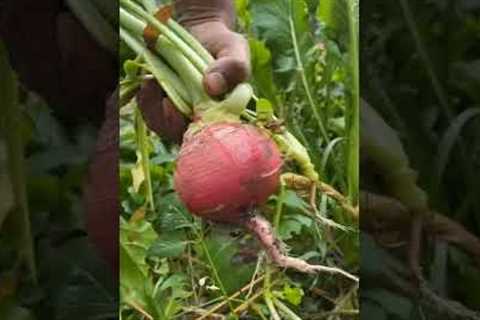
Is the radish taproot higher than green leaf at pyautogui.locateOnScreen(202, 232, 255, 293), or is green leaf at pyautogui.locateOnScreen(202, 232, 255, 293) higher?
the radish taproot

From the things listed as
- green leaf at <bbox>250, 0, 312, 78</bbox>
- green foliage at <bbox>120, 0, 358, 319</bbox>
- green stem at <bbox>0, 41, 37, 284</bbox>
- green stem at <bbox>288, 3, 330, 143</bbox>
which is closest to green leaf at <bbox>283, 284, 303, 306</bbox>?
green foliage at <bbox>120, 0, 358, 319</bbox>

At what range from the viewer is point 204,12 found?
75.3 inches

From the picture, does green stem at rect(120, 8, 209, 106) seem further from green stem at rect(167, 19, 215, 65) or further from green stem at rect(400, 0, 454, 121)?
green stem at rect(400, 0, 454, 121)

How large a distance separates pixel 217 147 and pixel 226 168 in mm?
39

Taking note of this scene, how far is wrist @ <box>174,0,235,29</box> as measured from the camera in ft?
6.25

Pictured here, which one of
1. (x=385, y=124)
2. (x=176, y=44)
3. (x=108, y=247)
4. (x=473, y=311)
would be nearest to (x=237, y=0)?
(x=176, y=44)

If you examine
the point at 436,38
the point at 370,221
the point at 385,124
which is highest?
the point at 436,38

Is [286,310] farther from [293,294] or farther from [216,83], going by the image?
[216,83]

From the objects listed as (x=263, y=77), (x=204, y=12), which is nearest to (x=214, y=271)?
(x=263, y=77)

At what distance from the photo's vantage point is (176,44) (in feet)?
6.27

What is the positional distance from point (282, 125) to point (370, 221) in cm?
22

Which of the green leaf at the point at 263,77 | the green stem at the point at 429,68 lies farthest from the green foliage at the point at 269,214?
the green stem at the point at 429,68

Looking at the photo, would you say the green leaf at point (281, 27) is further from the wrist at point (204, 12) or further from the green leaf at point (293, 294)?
the green leaf at point (293, 294)

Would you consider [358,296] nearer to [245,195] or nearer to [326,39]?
[245,195]
